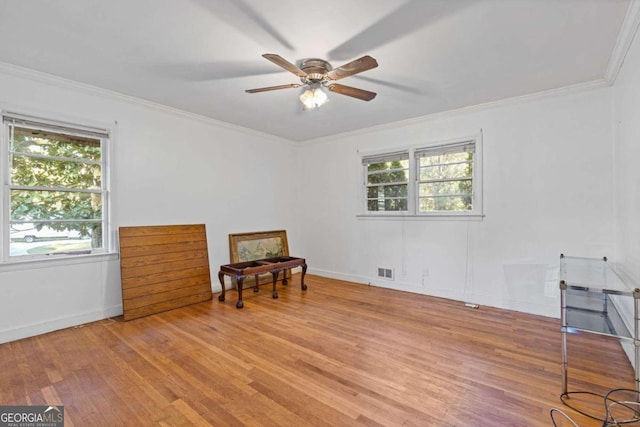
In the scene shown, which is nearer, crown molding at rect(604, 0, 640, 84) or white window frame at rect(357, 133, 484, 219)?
crown molding at rect(604, 0, 640, 84)

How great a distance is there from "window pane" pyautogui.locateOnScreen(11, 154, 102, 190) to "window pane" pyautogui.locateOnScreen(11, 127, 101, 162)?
80 millimetres

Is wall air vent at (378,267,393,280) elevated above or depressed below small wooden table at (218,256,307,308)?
below

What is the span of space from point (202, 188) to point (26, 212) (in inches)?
74.6

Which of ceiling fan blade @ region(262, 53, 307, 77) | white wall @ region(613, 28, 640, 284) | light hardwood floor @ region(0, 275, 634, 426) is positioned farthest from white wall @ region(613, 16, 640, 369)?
ceiling fan blade @ region(262, 53, 307, 77)

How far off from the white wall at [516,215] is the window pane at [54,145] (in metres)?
3.74

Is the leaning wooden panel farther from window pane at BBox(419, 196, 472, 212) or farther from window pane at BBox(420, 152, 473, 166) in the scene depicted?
window pane at BBox(420, 152, 473, 166)

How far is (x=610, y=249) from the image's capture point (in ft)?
Answer: 10.2

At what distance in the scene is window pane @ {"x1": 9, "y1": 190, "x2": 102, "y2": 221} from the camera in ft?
9.68

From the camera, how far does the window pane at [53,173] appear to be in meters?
2.96

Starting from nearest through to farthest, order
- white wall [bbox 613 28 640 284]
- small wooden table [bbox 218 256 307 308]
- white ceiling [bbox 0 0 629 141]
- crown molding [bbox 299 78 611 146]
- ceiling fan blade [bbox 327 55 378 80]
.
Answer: white ceiling [bbox 0 0 629 141] < ceiling fan blade [bbox 327 55 378 80] < white wall [bbox 613 28 640 284] < crown molding [bbox 299 78 611 146] < small wooden table [bbox 218 256 307 308]

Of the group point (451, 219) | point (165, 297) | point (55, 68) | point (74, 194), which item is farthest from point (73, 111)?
point (451, 219)

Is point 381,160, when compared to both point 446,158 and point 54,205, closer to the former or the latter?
point 446,158

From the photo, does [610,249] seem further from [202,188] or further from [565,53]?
[202,188]

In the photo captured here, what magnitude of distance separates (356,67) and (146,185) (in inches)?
120
